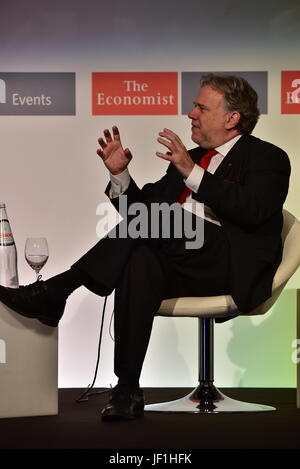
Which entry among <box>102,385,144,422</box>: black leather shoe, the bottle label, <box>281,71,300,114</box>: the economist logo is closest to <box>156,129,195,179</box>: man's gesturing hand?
the bottle label

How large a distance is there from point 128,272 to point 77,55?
6.06ft

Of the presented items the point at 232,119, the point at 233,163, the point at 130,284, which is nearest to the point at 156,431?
the point at 130,284

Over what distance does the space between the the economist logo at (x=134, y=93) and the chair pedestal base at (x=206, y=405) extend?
5.53 feet

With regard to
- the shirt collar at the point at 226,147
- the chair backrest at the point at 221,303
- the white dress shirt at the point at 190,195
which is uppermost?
the shirt collar at the point at 226,147

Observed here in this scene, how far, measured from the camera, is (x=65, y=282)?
350 cm

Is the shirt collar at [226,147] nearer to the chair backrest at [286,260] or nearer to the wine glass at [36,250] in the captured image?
the chair backrest at [286,260]

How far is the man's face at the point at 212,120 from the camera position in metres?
3.96

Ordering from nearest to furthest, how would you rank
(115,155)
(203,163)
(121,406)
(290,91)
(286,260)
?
(121,406)
(286,260)
(115,155)
(203,163)
(290,91)

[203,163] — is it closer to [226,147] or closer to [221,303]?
[226,147]

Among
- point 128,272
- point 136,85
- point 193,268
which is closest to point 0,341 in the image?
point 128,272

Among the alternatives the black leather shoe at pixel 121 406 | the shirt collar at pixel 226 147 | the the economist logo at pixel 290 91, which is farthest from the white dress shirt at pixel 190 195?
the the economist logo at pixel 290 91

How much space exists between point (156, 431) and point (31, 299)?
0.72 m

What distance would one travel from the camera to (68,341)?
486 centimetres
